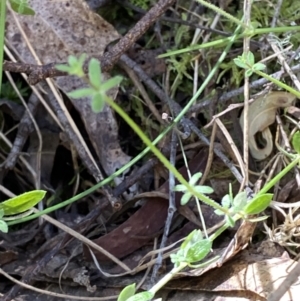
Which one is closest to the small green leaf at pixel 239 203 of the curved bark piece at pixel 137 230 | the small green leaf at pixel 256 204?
the small green leaf at pixel 256 204

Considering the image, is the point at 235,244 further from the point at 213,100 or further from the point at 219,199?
the point at 213,100

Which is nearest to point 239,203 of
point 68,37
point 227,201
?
point 227,201

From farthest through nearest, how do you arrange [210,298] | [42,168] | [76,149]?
1. [42,168]
2. [76,149]
3. [210,298]

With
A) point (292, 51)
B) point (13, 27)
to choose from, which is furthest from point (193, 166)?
point (13, 27)

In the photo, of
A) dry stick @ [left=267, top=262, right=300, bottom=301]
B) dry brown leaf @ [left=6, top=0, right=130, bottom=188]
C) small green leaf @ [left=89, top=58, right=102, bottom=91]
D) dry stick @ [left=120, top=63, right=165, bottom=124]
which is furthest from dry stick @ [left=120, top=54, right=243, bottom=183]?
small green leaf @ [left=89, top=58, right=102, bottom=91]

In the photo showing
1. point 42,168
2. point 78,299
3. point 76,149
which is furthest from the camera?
point 42,168
